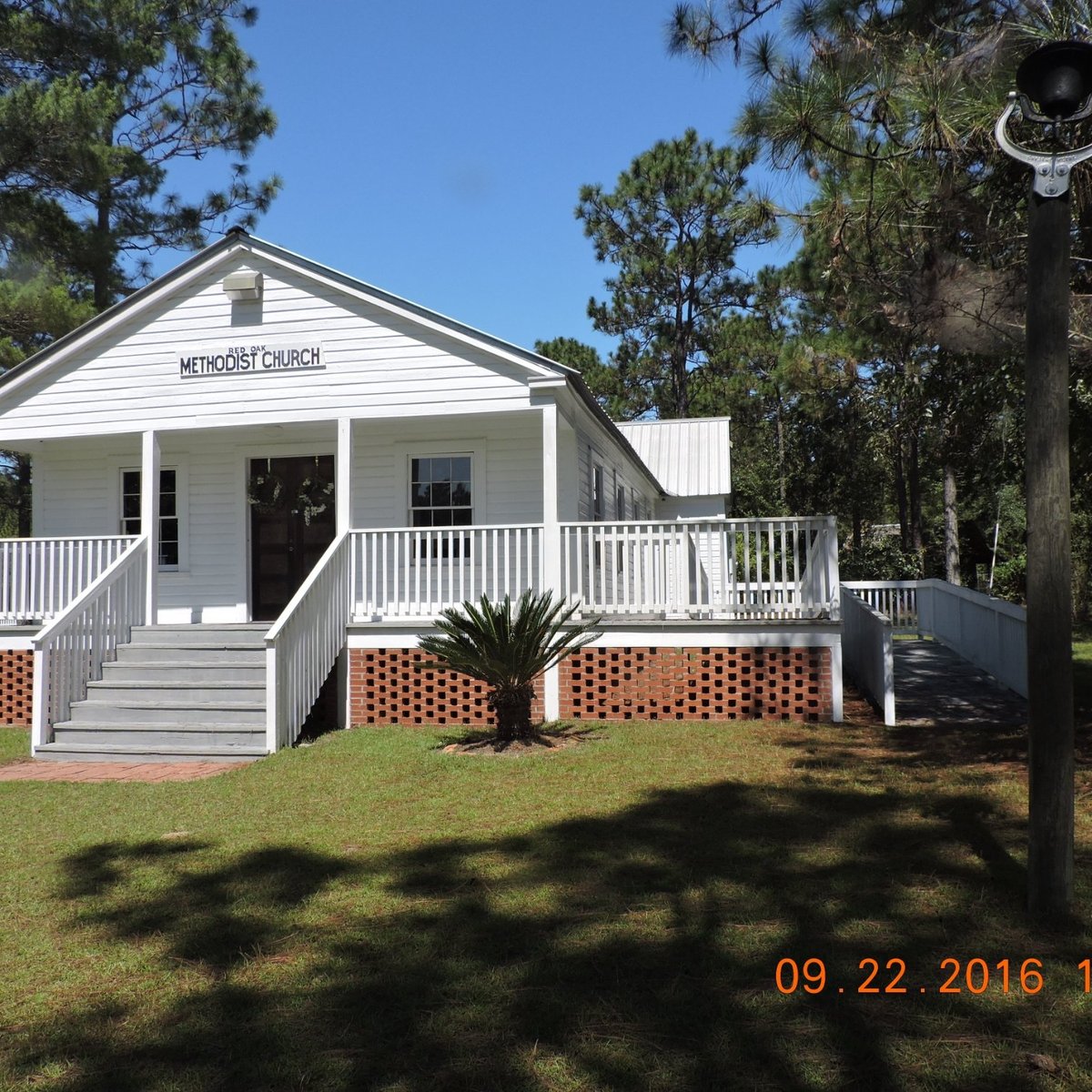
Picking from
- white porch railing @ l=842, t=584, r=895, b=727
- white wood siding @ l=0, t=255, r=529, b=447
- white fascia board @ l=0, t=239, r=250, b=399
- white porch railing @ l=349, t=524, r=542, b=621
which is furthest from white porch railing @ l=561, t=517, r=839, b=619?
white fascia board @ l=0, t=239, r=250, b=399

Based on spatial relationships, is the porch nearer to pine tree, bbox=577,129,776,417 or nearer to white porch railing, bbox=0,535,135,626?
white porch railing, bbox=0,535,135,626

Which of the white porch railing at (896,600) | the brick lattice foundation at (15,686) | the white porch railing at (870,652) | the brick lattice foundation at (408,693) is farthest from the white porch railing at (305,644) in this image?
the white porch railing at (896,600)

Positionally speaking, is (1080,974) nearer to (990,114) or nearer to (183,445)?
(990,114)

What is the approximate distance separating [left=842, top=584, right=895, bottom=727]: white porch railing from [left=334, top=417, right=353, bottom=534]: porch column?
18.7 feet

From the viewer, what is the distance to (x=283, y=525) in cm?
1311

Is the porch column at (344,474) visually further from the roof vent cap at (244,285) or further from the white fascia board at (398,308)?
the roof vent cap at (244,285)

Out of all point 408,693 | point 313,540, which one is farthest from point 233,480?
point 408,693

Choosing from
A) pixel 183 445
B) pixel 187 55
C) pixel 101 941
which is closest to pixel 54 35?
pixel 187 55

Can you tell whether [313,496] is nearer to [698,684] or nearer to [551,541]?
[551,541]

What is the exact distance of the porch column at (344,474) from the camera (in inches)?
434

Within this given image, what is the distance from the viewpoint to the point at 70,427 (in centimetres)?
1184

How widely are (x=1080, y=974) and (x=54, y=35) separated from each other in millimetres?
22918

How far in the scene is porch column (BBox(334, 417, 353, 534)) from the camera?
11.0 meters

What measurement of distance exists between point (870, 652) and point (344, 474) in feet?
20.8
